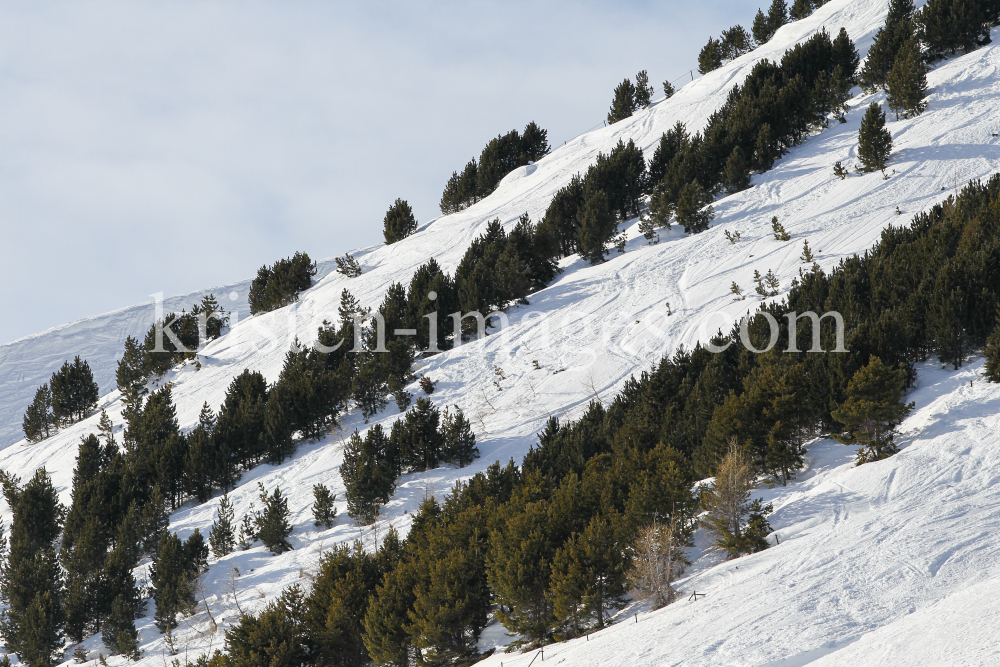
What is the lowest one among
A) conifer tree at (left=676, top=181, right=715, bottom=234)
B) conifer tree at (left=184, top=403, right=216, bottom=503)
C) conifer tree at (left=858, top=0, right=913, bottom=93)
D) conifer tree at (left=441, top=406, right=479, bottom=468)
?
conifer tree at (left=441, top=406, right=479, bottom=468)

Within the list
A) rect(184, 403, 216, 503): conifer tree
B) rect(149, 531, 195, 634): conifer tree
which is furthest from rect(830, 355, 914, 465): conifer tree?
rect(184, 403, 216, 503): conifer tree

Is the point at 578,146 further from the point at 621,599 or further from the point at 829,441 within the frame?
the point at 621,599

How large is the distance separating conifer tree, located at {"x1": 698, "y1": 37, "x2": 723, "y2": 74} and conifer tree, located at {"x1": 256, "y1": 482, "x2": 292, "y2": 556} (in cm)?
4326

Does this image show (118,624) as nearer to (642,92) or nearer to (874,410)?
(874,410)

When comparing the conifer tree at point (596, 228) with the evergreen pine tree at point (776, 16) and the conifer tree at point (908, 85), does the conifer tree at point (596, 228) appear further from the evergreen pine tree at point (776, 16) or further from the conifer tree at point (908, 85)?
the evergreen pine tree at point (776, 16)

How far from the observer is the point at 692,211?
29.2 meters

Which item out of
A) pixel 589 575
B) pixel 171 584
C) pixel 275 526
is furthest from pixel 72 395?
pixel 589 575

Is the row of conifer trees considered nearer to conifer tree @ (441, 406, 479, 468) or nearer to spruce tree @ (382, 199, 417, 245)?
conifer tree @ (441, 406, 479, 468)

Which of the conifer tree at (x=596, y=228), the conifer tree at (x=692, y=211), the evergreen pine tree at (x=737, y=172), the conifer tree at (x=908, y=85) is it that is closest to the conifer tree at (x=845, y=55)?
the conifer tree at (x=908, y=85)

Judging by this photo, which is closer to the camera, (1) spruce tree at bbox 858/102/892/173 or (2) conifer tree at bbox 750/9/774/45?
(1) spruce tree at bbox 858/102/892/173

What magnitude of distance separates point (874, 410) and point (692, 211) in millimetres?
17565

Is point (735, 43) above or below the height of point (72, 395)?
above

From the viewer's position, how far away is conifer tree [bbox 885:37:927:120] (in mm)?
29406

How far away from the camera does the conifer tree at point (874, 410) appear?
42.5 ft
